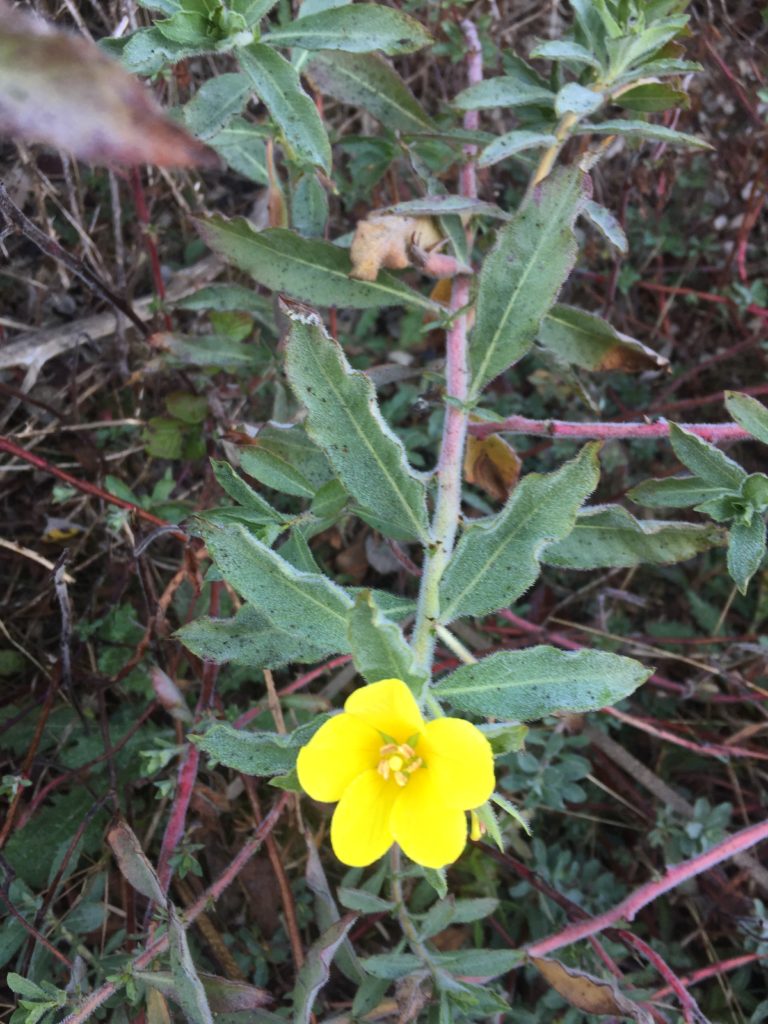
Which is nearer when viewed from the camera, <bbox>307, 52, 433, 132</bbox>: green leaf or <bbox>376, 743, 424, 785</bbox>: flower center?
<bbox>376, 743, 424, 785</bbox>: flower center

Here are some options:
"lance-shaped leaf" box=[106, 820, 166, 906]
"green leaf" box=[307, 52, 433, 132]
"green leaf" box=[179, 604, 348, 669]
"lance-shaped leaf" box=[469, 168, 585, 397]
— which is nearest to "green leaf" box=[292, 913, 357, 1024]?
"lance-shaped leaf" box=[106, 820, 166, 906]

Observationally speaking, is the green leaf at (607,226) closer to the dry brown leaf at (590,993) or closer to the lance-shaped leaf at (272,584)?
the lance-shaped leaf at (272,584)

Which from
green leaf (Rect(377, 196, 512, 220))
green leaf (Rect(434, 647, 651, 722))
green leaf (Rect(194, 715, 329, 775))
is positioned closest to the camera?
green leaf (Rect(434, 647, 651, 722))

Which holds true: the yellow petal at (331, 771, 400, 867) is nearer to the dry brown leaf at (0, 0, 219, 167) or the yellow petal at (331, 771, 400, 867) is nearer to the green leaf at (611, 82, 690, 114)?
the dry brown leaf at (0, 0, 219, 167)

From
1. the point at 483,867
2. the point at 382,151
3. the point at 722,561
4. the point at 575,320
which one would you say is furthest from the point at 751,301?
the point at 483,867

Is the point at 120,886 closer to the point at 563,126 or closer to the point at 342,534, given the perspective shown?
the point at 342,534

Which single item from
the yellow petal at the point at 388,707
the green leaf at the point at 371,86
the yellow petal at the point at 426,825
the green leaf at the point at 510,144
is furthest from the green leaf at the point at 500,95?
the yellow petal at the point at 426,825

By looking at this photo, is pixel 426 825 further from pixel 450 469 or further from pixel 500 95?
pixel 500 95
